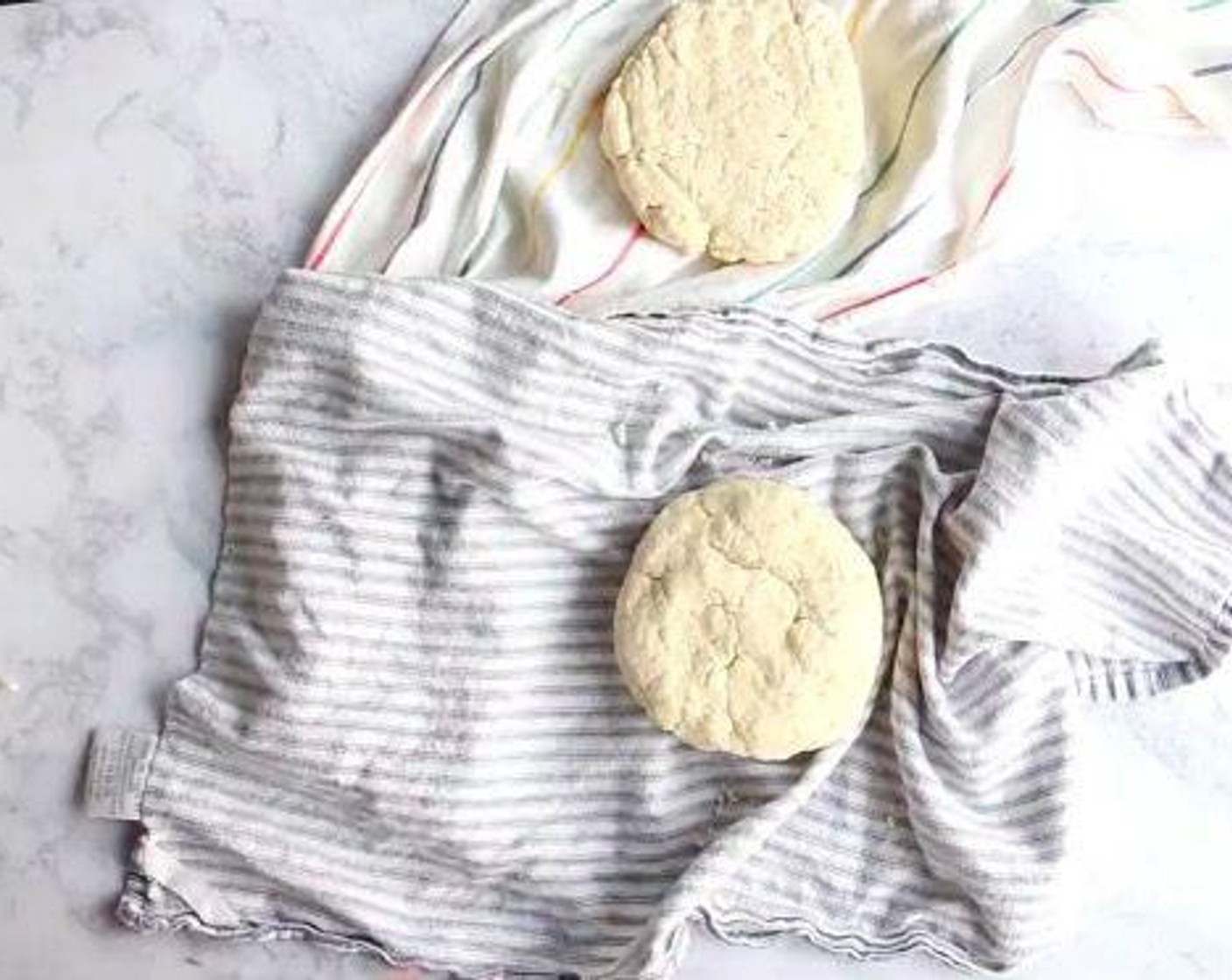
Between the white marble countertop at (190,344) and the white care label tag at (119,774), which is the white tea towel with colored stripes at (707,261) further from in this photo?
the white care label tag at (119,774)

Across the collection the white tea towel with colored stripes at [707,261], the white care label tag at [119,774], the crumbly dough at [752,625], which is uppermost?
the white tea towel with colored stripes at [707,261]

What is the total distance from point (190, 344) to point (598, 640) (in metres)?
0.24

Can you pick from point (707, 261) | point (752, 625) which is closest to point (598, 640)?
point (752, 625)

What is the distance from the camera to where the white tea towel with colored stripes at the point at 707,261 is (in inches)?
33.8

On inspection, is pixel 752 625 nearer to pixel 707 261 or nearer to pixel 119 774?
pixel 707 261

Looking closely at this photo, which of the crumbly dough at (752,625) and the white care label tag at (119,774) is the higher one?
the crumbly dough at (752,625)

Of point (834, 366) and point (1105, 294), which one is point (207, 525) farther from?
point (1105, 294)

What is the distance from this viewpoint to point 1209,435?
0.83m

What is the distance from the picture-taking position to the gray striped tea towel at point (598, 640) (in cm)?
82

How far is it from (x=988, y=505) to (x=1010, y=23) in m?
0.24

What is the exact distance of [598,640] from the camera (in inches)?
33.2

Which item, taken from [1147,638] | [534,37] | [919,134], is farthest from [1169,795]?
[534,37]

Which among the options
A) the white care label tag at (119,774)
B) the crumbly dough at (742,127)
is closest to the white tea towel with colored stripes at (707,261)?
the crumbly dough at (742,127)

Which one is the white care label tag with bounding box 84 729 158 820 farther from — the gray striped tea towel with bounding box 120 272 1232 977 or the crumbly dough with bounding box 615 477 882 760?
the crumbly dough with bounding box 615 477 882 760
